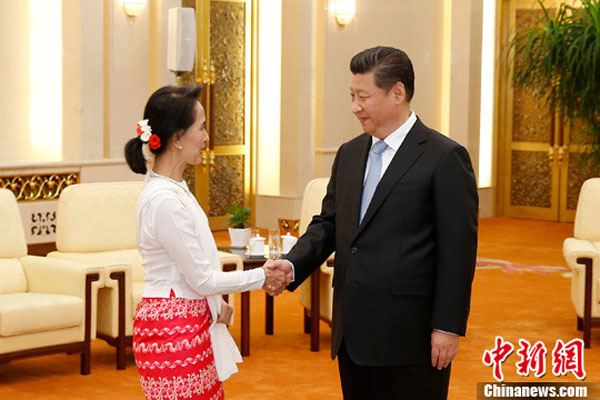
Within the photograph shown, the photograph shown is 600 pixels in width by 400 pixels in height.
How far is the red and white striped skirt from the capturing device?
9.91ft

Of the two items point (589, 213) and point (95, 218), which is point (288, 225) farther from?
point (95, 218)

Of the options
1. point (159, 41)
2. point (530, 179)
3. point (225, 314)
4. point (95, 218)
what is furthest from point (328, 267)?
point (530, 179)

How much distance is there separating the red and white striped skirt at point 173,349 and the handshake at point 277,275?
291mm

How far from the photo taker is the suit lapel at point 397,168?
118 inches

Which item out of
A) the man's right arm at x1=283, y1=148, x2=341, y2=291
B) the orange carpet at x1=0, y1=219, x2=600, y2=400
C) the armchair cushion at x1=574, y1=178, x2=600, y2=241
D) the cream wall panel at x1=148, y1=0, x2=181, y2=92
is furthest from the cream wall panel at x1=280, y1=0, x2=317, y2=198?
the man's right arm at x1=283, y1=148, x2=341, y2=291

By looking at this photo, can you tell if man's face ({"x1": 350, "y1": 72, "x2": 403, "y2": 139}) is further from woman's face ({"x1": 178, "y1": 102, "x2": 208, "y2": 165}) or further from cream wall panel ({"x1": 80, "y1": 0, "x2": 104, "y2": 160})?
cream wall panel ({"x1": 80, "y1": 0, "x2": 104, "y2": 160})

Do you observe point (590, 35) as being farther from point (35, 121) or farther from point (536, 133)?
point (35, 121)

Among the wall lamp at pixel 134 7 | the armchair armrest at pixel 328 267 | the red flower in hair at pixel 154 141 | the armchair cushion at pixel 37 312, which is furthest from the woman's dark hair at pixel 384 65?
the wall lamp at pixel 134 7

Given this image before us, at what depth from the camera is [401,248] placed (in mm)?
2967

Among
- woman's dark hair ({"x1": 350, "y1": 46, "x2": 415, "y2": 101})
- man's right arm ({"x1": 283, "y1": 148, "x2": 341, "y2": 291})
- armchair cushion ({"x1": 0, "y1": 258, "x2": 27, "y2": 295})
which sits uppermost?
woman's dark hair ({"x1": 350, "y1": 46, "x2": 415, "y2": 101})

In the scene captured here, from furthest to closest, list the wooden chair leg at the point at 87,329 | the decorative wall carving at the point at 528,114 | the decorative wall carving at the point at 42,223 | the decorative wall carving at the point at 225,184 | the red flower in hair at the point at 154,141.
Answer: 1. the decorative wall carving at the point at 528,114
2. the decorative wall carving at the point at 225,184
3. the decorative wall carving at the point at 42,223
4. the wooden chair leg at the point at 87,329
5. the red flower in hair at the point at 154,141

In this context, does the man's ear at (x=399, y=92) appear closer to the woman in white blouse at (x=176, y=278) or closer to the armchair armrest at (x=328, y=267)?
the woman in white blouse at (x=176, y=278)

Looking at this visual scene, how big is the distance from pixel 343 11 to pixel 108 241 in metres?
6.06

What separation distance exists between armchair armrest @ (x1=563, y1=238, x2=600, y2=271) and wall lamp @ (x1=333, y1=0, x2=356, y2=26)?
5.59 meters
